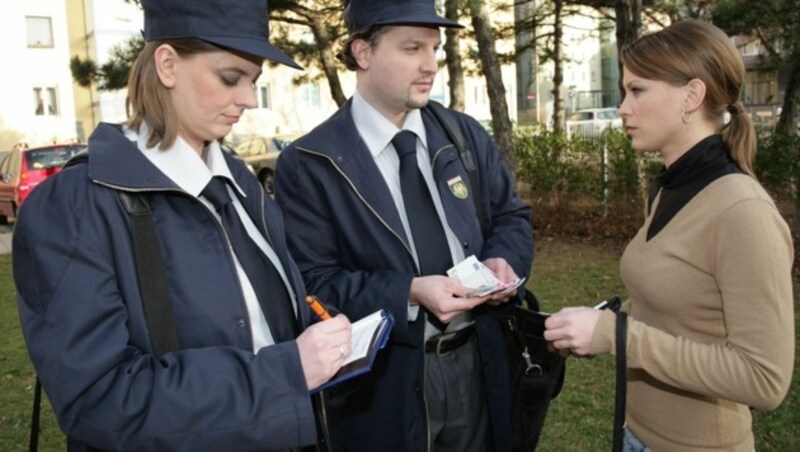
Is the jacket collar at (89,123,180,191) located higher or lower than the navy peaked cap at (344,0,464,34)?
lower

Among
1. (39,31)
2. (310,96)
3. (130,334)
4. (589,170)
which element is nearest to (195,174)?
(130,334)

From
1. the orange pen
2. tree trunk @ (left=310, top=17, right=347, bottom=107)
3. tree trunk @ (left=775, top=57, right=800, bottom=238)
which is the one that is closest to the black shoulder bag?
the orange pen

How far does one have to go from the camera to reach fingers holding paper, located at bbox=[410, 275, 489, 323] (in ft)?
7.57

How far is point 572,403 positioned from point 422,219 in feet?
8.23

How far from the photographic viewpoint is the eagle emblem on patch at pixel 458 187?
263cm

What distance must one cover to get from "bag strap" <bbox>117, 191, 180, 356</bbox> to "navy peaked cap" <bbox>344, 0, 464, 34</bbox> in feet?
4.35

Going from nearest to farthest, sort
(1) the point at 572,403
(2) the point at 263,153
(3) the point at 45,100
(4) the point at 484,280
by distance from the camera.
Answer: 1. (4) the point at 484,280
2. (1) the point at 572,403
3. (2) the point at 263,153
4. (3) the point at 45,100

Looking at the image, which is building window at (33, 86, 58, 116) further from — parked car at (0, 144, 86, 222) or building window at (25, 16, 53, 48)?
parked car at (0, 144, 86, 222)

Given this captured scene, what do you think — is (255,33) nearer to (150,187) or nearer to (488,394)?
(150,187)

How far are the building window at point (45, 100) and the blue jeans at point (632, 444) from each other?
31727 millimetres

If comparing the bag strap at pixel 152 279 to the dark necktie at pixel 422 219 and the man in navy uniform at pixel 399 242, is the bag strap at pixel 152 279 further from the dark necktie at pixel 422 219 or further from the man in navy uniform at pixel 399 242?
the dark necktie at pixel 422 219

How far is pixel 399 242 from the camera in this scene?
8.23 ft

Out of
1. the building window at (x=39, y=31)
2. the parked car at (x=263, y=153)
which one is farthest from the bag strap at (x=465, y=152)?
the building window at (x=39, y=31)

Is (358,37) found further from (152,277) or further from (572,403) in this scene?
(572,403)
